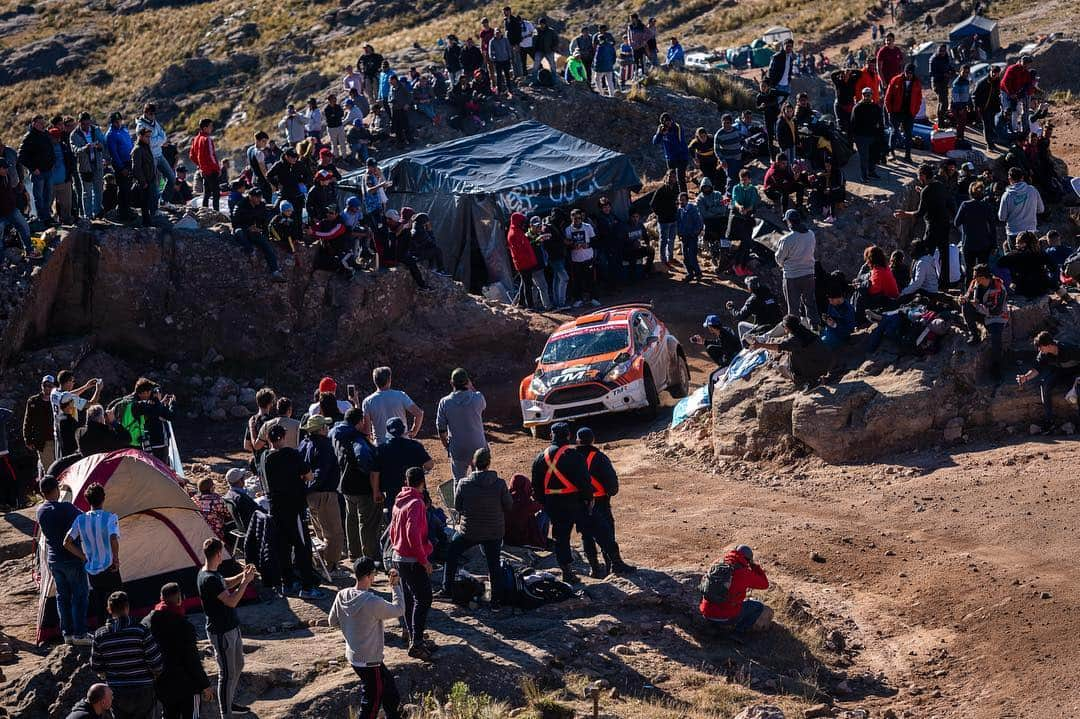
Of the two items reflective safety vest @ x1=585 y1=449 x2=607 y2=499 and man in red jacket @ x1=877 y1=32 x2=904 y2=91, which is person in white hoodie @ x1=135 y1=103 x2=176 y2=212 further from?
man in red jacket @ x1=877 y1=32 x2=904 y2=91

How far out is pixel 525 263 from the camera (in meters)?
24.9

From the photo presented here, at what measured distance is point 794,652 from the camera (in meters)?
12.5

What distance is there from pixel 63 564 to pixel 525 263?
14.2m

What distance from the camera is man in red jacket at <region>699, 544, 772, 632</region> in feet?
41.1

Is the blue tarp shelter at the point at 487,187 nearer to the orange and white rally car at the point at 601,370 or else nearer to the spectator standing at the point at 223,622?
the orange and white rally car at the point at 601,370

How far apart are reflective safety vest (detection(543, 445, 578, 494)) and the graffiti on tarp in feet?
45.5

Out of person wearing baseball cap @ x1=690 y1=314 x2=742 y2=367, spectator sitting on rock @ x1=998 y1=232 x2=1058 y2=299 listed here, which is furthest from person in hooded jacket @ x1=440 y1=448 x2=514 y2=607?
spectator sitting on rock @ x1=998 y1=232 x2=1058 y2=299

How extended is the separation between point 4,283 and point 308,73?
1260 inches

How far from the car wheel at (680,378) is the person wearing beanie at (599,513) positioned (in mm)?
7189

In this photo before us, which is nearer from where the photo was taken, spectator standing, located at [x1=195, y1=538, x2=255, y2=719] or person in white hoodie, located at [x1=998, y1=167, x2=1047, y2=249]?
spectator standing, located at [x1=195, y1=538, x2=255, y2=719]

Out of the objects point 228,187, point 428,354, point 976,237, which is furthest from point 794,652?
point 228,187

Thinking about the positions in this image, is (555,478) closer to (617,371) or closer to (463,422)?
(463,422)

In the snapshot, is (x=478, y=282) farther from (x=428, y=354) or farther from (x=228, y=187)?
(x=228, y=187)

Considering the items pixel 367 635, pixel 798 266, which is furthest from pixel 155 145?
pixel 367 635
